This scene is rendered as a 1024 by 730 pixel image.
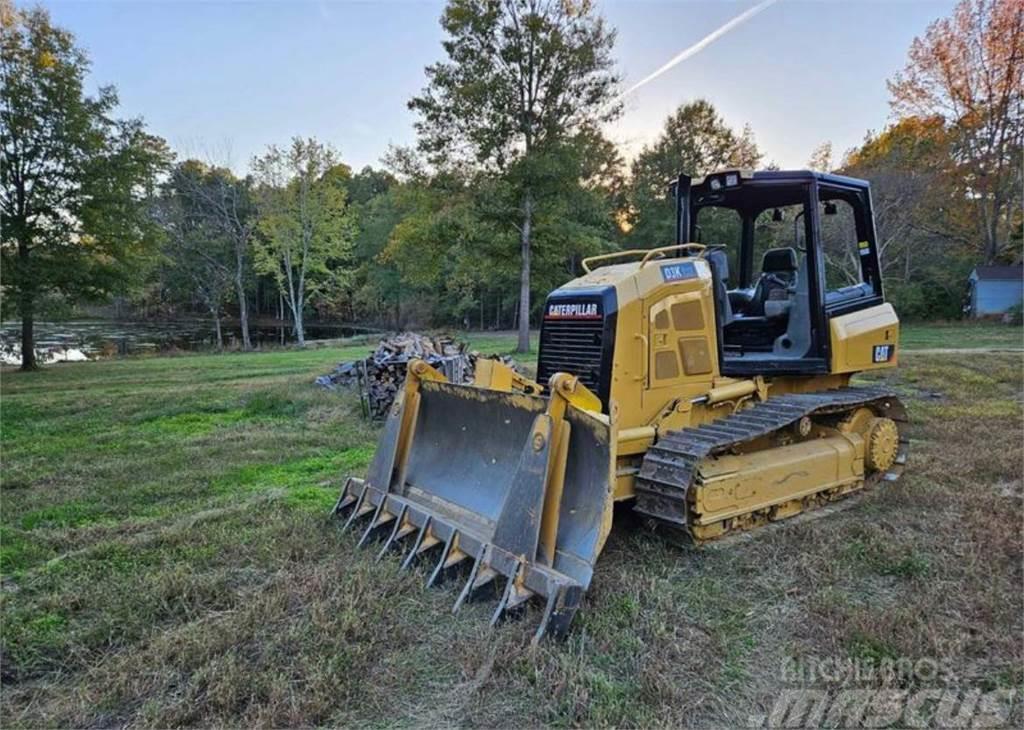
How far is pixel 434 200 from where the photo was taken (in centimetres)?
1845

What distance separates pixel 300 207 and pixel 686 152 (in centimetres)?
2151

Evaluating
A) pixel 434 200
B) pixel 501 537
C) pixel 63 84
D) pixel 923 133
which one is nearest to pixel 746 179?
pixel 501 537

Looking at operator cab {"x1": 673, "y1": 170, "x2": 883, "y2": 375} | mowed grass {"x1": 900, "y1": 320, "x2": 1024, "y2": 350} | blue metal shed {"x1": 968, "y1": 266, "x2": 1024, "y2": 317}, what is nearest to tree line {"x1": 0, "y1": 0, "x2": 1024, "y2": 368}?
blue metal shed {"x1": 968, "y1": 266, "x2": 1024, "y2": 317}

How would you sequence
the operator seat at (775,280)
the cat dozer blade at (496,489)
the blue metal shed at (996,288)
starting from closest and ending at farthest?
the cat dozer blade at (496,489), the operator seat at (775,280), the blue metal shed at (996,288)

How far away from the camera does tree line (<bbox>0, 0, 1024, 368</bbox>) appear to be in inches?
617

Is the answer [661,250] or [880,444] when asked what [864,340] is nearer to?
[880,444]

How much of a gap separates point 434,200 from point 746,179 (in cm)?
1470

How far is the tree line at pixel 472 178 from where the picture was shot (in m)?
15.7

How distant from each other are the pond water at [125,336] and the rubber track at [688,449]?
65.4 ft

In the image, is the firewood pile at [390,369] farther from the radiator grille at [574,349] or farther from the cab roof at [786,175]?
the cab roof at [786,175]

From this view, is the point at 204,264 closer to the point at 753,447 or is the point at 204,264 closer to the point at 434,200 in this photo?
the point at 434,200

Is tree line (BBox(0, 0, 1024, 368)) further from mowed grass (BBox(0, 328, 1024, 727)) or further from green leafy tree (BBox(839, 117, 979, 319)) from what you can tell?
mowed grass (BBox(0, 328, 1024, 727))

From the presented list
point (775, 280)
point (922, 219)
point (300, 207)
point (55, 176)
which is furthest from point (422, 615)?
point (922, 219)

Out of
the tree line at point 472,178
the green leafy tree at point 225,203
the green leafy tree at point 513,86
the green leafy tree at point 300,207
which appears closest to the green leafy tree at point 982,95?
the tree line at point 472,178
